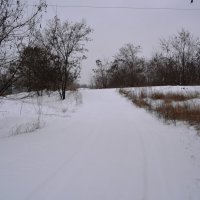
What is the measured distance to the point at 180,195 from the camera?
3.20 metres

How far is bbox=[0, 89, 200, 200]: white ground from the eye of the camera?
3.22 metres

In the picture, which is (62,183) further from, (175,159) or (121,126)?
(121,126)

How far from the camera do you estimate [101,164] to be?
13.8 feet

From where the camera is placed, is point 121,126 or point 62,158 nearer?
point 62,158

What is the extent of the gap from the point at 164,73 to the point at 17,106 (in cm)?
3286

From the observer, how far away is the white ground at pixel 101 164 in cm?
322

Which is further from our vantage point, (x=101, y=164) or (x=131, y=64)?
(x=131, y=64)

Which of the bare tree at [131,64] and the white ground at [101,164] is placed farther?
the bare tree at [131,64]

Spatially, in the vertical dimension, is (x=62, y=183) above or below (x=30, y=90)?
below

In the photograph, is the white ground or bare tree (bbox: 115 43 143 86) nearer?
the white ground

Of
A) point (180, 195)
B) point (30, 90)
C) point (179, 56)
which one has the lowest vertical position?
point (180, 195)

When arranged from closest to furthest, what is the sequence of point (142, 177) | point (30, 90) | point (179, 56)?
1. point (142, 177)
2. point (30, 90)
3. point (179, 56)

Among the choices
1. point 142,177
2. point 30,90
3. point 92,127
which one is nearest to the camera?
point 142,177

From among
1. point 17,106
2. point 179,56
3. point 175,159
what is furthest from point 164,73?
point 175,159
